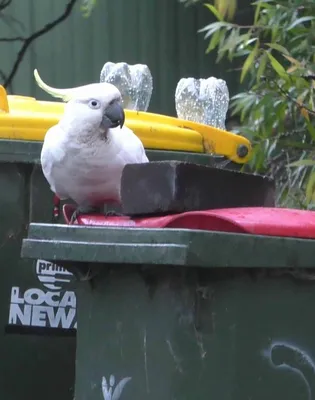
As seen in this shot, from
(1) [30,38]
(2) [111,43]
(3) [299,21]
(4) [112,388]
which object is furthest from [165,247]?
(2) [111,43]

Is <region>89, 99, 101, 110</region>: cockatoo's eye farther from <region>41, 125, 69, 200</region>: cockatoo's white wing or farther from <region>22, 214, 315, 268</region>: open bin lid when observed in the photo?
<region>22, 214, 315, 268</region>: open bin lid

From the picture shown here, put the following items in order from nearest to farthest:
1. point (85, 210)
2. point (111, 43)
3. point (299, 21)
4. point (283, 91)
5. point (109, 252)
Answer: point (109, 252), point (85, 210), point (283, 91), point (299, 21), point (111, 43)

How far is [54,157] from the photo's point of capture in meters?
2.40

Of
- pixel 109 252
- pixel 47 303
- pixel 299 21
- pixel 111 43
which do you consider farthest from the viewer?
pixel 111 43

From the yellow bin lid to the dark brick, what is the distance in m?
0.67

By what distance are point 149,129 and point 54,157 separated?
513 millimetres

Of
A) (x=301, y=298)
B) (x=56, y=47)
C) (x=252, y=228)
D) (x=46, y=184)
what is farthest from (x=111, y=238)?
(x=56, y=47)

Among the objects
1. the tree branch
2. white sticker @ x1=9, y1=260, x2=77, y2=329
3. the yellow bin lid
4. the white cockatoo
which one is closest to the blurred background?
the tree branch

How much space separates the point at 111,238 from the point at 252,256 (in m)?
0.32

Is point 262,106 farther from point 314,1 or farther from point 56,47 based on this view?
point 56,47

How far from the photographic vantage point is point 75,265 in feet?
6.92

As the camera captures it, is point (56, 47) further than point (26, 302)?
Yes

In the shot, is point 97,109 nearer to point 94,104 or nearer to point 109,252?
point 94,104

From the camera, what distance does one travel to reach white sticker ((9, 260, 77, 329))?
8.70 ft
